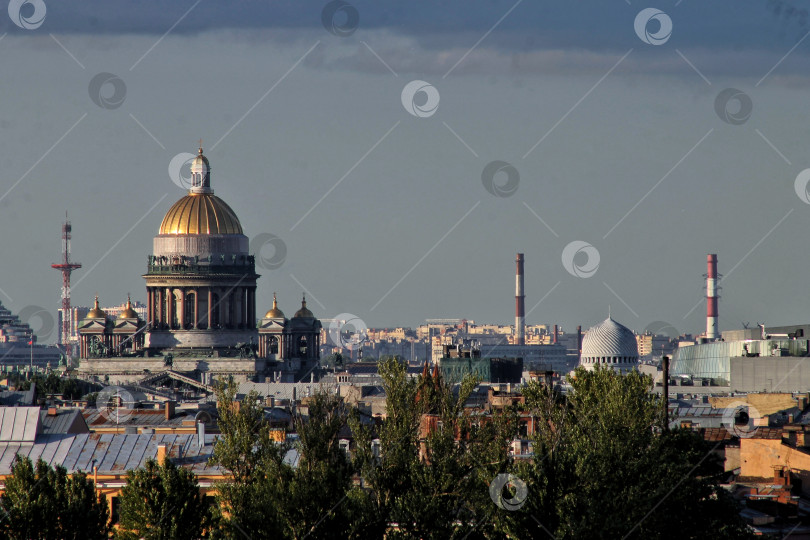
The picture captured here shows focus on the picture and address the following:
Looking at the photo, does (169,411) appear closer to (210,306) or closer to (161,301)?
(210,306)

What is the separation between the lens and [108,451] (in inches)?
2298

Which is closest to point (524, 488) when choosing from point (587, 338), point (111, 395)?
point (111, 395)

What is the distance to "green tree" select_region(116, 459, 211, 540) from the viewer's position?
4644cm

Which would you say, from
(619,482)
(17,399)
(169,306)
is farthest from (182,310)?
(619,482)

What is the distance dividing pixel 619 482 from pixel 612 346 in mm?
112717

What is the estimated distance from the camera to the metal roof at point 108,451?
2234 inches

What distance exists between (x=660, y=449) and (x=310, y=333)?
115 m
